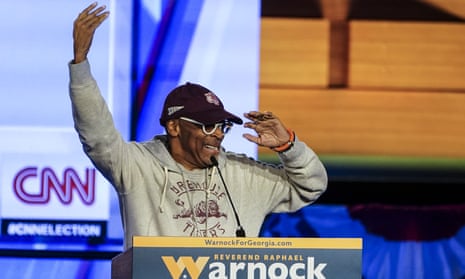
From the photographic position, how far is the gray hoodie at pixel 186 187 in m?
3.12

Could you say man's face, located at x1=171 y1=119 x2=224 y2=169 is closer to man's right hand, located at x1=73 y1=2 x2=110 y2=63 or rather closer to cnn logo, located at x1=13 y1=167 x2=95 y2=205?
man's right hand, located at x1=73 y1=2 x2=110 y2=63

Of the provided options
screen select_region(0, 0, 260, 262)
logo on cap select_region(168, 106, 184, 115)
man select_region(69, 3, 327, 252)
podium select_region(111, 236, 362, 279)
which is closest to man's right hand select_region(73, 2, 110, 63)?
man select_region(69, 3, 327, 252)

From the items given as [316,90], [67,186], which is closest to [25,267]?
[67,186]

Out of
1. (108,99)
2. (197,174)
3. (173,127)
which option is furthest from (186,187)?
(108,99)

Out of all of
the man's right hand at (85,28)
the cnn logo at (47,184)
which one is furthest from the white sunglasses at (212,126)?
the cnn logo at (47,184)

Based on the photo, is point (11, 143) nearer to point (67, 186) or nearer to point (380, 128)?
point (67, 186)

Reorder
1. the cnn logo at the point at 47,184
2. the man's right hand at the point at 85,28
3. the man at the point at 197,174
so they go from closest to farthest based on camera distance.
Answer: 1. the man's right hand at the point at 85,28
2. the man at the point at 197,174
3. the cnn logo at the point at 47,184

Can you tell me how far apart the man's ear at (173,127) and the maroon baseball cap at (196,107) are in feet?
0.05

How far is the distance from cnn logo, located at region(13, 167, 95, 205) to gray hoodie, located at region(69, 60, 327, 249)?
Answer: 4.96 feet

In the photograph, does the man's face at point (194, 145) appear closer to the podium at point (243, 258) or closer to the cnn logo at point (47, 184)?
the podium at point (243, 258)

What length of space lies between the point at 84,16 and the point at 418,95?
228 cm

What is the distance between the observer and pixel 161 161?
3219mm

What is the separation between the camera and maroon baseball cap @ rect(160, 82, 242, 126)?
3.13m

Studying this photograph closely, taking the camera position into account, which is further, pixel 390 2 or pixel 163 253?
pixel 390 2
